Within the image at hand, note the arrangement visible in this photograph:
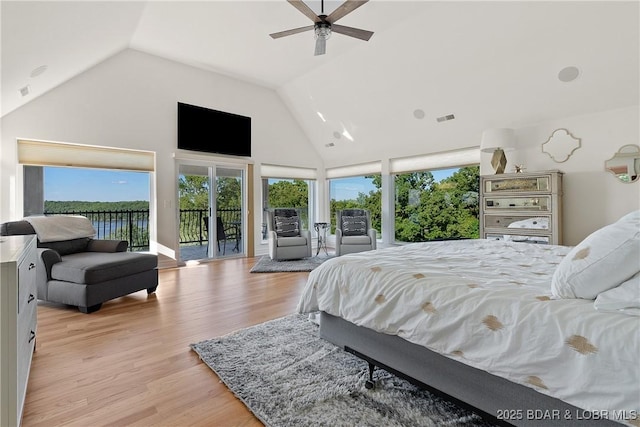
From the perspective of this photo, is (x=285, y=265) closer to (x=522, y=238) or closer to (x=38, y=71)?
(x=522, y=238)

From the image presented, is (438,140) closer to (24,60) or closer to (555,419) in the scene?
(555,419)

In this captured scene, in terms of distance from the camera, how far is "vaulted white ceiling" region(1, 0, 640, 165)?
118 inches

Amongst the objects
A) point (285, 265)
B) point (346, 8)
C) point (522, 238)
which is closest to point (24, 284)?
point (346, 8)

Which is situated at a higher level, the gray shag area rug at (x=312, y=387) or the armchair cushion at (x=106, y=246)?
the armchair cushion at (x=106, y=246)

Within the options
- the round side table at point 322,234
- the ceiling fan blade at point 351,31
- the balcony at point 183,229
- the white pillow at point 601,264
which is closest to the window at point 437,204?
the round side table at point 322,234

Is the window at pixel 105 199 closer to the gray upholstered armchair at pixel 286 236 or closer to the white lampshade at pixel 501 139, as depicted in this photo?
the gray upholstered armchair at pixel 286 236

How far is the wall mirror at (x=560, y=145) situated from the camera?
4.00 m

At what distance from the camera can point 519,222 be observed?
416 centimetres

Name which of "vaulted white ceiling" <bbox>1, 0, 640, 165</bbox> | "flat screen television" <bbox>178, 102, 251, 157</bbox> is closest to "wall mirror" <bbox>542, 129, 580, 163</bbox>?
"vaulted white ceiling" <bbox>1, 0, 640, 165</bbox>

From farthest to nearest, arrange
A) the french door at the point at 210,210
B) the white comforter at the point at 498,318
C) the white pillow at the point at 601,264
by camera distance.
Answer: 1. the french door at the point at 210,210
2. the white pillow at the point at 601,264
3. the white comforter at the point at 498,318

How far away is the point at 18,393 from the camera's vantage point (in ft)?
Result: 4.18

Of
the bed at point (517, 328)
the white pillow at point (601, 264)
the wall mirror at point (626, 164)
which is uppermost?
the wall mirror at point (626, 164)

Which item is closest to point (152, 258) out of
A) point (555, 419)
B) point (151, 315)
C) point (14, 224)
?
point (151, 315)

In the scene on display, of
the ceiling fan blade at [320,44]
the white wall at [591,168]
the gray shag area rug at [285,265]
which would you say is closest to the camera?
the ceiling fan blade at [320,44]
